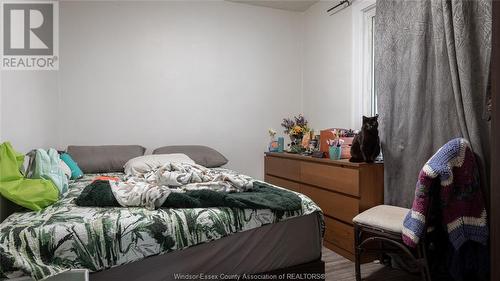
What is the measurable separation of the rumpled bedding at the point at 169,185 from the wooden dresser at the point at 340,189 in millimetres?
859

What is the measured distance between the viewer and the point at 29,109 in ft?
8.24

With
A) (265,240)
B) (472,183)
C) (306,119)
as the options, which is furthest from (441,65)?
(306,119)

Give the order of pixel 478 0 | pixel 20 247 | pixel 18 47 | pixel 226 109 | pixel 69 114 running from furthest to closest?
pixel 226 109
pixel 69 114
pixel 18 47
pixel 478 0
pixel 20 247

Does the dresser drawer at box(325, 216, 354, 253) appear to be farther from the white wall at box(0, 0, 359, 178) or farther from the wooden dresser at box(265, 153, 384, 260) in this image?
the white wall at box(0, 0, 359, 178)

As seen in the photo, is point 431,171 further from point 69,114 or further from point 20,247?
point 69,114

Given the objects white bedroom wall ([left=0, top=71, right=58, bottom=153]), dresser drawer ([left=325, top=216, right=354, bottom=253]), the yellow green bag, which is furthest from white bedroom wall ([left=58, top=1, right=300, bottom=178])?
the yellow green bag

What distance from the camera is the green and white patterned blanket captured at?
48.3 inches

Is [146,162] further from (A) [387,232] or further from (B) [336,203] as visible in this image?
(A) [387,232]

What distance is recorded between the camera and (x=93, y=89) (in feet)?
10.6

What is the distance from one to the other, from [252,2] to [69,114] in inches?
91.2

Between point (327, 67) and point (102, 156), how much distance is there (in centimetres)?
245

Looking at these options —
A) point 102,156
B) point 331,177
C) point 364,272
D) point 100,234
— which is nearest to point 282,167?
point 331,177

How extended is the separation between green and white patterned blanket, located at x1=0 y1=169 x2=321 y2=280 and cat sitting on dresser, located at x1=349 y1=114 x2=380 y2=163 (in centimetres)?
108

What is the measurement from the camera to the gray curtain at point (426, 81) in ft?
5.99
